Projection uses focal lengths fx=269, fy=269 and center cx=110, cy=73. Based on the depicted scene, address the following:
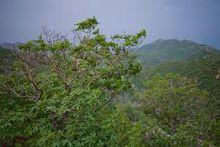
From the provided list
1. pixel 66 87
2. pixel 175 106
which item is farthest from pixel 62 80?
pixel 175 106

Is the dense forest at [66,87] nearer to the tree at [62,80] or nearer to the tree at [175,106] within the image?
the tree at [62,80]

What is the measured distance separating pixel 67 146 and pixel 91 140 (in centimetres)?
64

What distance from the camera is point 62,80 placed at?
7.82 metres

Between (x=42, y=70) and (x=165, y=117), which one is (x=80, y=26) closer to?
(x=42, y=70)

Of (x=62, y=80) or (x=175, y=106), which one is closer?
(x=62, y=80)

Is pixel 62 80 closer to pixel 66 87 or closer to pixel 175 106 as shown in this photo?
pixel 66 87

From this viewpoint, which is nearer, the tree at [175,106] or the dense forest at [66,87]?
the dense forest at [66,87]

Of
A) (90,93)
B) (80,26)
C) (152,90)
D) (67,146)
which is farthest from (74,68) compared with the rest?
(152,90)

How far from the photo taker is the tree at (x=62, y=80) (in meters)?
7.14

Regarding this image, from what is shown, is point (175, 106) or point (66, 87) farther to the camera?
point (175, 106)

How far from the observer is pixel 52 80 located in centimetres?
818

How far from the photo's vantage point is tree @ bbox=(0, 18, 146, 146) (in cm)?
714

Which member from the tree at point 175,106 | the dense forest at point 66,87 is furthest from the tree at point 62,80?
the tree at point 175,106

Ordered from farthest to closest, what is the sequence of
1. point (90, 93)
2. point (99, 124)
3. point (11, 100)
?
point (11, 100)
point (99, 124)
point (90, 93)
